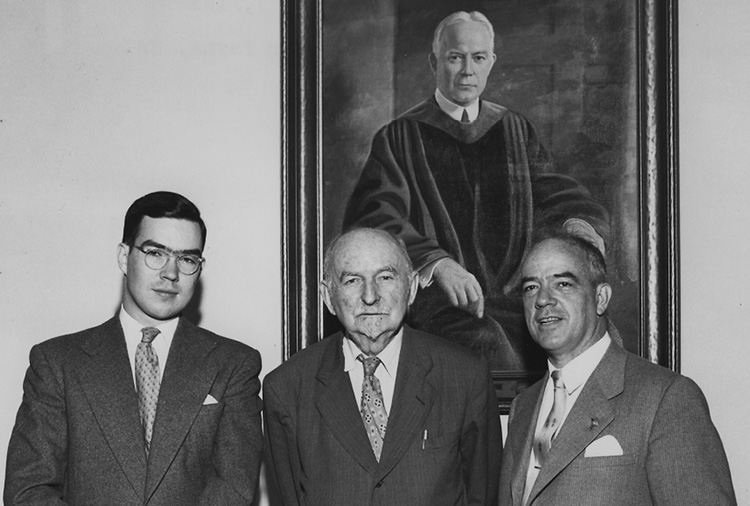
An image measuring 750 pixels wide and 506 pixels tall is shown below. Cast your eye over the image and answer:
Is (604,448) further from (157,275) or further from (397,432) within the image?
(157,275)

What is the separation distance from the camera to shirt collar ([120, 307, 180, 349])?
290cm

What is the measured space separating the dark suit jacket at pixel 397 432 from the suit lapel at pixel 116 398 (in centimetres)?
44

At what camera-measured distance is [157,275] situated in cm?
285

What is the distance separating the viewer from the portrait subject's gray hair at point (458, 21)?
364 cm

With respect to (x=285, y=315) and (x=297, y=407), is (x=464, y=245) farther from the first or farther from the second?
(x=297, y=407)

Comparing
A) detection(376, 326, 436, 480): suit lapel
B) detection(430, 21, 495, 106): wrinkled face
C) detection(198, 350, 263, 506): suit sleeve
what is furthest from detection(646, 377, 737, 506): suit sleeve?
detection(430, 21, 495, 106): wrinkled face

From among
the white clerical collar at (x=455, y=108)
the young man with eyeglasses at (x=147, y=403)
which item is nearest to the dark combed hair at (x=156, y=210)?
the young man with eyeglasses at (x=147, y=403)

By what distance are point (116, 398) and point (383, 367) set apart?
0.82m

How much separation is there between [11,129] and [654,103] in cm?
249

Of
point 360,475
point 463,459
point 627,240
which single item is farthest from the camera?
point 627,240

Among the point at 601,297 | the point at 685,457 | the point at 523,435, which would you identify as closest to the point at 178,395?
the point at 523,435

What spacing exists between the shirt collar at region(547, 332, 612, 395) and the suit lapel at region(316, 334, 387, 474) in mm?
623

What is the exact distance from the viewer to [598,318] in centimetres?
286

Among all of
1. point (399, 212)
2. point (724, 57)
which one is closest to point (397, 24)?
point (399, 212)
